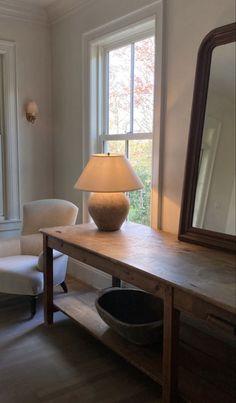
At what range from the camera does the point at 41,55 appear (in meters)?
3.97

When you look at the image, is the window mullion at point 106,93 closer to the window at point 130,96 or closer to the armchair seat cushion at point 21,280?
the window at point 130,96

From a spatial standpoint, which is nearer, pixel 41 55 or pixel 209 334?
pixel 209 334

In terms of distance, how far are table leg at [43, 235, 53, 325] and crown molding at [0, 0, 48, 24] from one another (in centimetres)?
225

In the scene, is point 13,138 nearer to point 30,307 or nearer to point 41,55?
point 41,55

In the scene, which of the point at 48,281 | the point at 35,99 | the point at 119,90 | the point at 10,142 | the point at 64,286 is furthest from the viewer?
the point at 35,99

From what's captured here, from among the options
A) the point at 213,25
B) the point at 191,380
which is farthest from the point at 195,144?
the point at 191,380

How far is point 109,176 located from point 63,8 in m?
1.96

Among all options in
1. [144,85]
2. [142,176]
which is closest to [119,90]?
[144,85]

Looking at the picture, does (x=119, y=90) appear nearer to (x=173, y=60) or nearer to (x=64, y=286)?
(x=173, y=60)

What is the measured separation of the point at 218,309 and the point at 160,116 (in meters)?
1.55

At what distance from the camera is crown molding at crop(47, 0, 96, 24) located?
3.43 metres

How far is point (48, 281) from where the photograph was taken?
2.79 metres

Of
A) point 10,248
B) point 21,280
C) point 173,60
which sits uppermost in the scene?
point 173,60

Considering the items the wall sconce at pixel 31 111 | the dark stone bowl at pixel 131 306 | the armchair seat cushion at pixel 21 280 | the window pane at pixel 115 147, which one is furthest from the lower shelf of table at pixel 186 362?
the wall sconce at pixel 31 111
